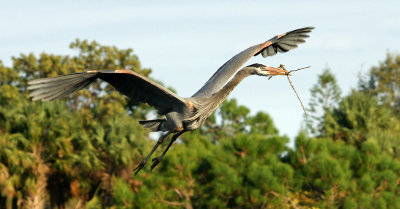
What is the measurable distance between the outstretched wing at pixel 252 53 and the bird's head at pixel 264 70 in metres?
0.55

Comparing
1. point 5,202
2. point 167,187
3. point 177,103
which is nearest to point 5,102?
point 5,202

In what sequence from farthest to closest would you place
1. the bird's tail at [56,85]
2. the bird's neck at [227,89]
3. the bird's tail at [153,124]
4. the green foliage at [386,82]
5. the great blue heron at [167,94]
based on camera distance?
the green foliage at [386,82]
the bird's tail at [153,124]
the bird's neck at [227,89]
the great blue heron at [167,94]
the bird's tail at [56,85]

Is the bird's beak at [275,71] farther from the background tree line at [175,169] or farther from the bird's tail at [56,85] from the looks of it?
the background tree line at [175,169]

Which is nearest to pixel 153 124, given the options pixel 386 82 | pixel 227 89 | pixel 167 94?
pixel 167 94

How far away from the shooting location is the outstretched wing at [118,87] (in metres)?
7.48

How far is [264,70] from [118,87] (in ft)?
5.33

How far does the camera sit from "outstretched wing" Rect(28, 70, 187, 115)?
7481 mm

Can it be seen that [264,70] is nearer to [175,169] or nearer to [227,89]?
[227,89]

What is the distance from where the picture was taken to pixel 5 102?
2731cm

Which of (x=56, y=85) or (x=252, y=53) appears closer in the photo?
(x=56, y=85)

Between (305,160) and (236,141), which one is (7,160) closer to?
(236,141)

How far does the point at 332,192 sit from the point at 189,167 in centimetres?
427

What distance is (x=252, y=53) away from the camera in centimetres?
902

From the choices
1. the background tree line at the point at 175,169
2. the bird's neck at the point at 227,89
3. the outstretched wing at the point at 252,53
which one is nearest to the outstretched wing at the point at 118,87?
the bird's neck at the point at 227,89
